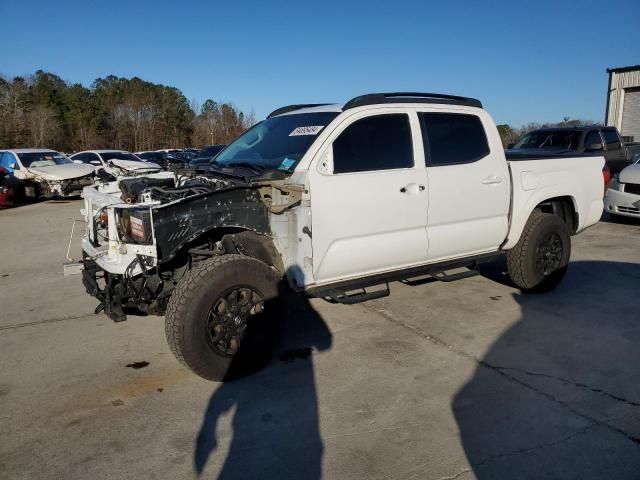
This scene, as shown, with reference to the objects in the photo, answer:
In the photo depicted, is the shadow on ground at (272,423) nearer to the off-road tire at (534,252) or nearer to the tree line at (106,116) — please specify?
the off-road tire at (534,252)

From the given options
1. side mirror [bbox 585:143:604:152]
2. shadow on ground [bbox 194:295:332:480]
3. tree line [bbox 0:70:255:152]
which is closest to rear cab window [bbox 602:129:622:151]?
side mirror [bbox 585:143:604:152]

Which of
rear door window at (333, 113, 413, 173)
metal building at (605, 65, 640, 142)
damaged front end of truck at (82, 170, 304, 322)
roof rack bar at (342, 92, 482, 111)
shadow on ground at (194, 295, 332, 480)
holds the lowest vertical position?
shadow on ground at (194, 295, 332, 480)

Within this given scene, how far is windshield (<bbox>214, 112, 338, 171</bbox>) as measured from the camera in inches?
161

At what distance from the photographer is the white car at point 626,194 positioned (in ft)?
31.6

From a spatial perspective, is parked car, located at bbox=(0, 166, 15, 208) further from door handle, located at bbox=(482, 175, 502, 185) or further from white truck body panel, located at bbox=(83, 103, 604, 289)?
door handle, located at bbox=(482, 175, 502, 185)

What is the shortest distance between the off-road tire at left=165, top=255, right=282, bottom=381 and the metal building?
28.6m

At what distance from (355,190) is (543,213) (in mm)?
2690

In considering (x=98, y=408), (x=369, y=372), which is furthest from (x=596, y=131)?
(x=98, y=408)

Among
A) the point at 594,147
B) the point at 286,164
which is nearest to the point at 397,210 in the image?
the point at 286,164

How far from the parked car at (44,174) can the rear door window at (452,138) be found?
1290 centimetres

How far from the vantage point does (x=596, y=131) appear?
11945 millimetres

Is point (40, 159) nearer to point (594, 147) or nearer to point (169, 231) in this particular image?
point (169, 231)

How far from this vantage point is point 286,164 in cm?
396

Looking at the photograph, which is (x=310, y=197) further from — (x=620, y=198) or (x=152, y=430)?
(x=620, y=198)
